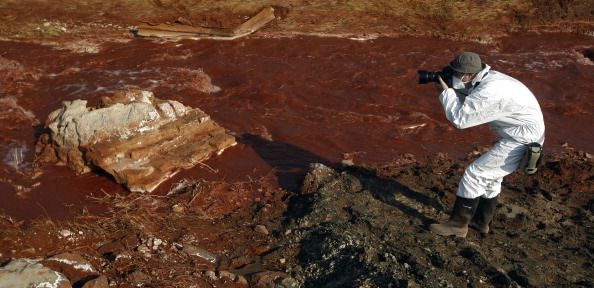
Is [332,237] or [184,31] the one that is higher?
[184,31]

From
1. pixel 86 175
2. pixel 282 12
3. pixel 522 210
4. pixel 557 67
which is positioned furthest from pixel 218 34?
pixel 522 210

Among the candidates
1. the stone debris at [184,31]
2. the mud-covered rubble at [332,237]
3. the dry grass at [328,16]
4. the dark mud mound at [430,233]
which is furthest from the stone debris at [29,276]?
the dry grass at [328,16]

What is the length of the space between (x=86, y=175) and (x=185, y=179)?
47.4 inches

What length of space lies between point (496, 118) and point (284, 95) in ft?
14.7

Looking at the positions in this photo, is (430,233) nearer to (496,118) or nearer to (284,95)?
(496,118)

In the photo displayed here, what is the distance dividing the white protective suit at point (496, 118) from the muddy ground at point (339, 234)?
0.59 m

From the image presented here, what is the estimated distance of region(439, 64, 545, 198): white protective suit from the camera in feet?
13.1

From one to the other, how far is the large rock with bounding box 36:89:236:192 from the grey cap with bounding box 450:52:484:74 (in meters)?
3.19

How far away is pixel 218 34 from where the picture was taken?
10.7m

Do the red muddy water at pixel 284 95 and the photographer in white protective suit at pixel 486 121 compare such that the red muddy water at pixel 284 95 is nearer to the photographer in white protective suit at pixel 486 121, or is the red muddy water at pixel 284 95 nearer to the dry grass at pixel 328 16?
the dry grass at pixel 328 16

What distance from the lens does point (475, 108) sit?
13.1 ft

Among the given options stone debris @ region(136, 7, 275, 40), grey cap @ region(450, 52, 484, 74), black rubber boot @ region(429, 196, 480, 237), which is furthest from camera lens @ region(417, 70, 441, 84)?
stone debris @ region(136, 7, 275, 40)

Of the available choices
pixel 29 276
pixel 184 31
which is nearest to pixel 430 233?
pixel 29 276

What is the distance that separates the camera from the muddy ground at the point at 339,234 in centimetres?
388
